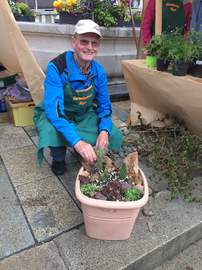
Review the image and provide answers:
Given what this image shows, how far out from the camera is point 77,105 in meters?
2.49

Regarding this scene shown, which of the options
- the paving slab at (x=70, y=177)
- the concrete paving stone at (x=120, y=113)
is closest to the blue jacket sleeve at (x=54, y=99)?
the paving slab at (x=70, y=177)

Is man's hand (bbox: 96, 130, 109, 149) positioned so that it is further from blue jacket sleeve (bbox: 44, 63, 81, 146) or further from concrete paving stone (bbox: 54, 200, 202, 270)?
concrete paving stone (bbox: 54, 200, 202, 270)

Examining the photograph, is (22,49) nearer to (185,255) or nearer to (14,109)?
(14,109)

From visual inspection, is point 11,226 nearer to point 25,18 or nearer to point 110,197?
point 110,197

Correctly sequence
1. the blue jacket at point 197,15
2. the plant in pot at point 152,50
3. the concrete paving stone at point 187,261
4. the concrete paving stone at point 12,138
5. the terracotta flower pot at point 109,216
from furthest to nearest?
the blue jacket at point 197,15 < the concrete paving stone at point 12,138 < the plant in pot at point 152,50 < the concrete paving stone at point 187,261 < the terracotta flower pot at point 109,216

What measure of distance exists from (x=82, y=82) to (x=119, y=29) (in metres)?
2.36

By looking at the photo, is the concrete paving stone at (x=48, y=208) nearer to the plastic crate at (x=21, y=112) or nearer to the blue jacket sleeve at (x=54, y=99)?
the blue jacket sleeve at (x=54, y=99)

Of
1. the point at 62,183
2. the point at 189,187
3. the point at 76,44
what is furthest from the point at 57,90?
the point at 189,187

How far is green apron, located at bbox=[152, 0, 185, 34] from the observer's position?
3439mm

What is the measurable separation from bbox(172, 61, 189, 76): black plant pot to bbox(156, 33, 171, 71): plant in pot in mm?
132

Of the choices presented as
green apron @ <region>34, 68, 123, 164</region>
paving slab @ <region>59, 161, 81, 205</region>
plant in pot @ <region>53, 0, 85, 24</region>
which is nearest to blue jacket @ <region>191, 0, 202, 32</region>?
plant in pot @ <region>53, 0, 85, 24</region>

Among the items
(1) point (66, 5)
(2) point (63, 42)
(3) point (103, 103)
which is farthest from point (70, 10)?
(3) point (103, 103)

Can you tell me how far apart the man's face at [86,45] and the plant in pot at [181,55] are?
75 centimetres

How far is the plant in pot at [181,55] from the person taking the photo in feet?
8.16
